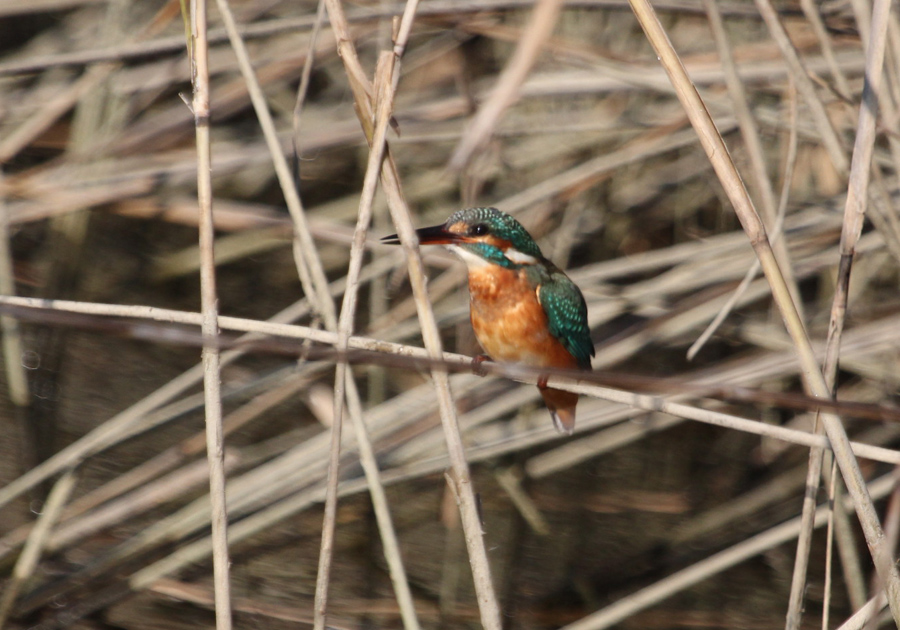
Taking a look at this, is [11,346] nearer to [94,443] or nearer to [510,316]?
[94,443]

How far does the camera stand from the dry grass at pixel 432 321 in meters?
1.85

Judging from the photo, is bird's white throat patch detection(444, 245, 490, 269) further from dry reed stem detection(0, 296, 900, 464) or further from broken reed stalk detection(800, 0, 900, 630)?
broken reed stalk detection(800, 0, 900, 630)

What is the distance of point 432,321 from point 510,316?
2.59ft

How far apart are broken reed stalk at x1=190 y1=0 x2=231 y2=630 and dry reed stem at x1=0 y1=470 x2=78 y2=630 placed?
71cm

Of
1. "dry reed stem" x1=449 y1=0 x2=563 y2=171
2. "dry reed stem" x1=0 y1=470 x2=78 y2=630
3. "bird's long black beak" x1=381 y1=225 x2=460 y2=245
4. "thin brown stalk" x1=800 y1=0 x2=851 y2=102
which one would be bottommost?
"dry reed stem" x1=449 y1=0 x2=563 y2=171

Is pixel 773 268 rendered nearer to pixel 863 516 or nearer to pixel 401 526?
pixel 863 516

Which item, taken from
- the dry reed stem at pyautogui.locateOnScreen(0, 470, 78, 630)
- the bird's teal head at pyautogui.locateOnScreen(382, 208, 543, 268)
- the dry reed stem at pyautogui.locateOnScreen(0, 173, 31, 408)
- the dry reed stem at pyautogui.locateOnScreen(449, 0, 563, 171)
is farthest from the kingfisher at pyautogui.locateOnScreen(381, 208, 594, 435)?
the dry reed stem at pyautogui.locateOnScreen(449, 0, 563, 171)

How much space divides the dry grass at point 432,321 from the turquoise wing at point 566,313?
0.16m

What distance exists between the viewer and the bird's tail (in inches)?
101

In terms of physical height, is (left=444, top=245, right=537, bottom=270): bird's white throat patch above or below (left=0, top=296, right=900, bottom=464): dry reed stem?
above

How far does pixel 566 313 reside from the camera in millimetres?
2459

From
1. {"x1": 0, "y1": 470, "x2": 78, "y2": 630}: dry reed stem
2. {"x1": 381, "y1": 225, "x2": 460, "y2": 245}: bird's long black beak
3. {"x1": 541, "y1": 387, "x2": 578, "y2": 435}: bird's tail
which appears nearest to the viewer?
{"x1": 0, "y1": 470, "x2": 78, "y2": 630}: dry reed stem

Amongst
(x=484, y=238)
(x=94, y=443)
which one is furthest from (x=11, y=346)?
(x=484, y=238)

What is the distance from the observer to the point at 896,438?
3543mm
